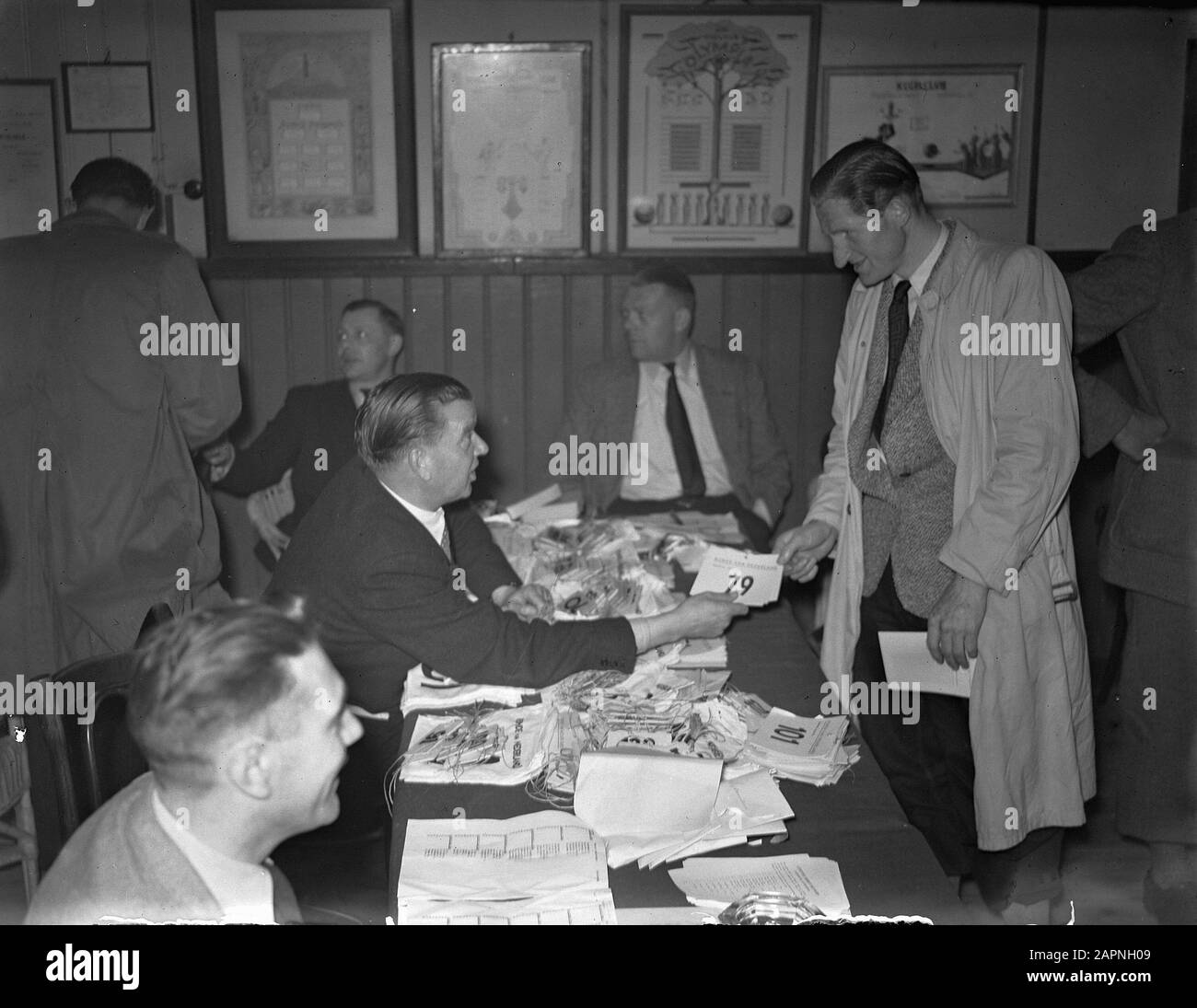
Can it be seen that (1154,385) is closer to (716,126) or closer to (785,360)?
(785,360)

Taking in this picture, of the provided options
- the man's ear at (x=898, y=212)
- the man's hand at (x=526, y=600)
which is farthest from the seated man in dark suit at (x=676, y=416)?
the man's ear at (x=898, y=212)

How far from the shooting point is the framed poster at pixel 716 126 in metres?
4.41

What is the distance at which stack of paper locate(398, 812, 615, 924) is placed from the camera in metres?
1.60

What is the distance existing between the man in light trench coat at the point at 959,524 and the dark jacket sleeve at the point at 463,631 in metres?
0.77

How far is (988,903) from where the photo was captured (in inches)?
117

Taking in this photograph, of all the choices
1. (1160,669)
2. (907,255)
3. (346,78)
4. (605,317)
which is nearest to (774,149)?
(605,317)

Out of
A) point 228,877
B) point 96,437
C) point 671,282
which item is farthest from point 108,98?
point 228,877

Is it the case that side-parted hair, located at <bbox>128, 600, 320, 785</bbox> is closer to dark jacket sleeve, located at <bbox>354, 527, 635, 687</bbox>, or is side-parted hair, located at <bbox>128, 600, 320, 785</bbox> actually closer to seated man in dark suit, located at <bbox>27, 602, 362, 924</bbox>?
seated man in dark suit, located at <bbox>27, 602, 362, 924</bbox>

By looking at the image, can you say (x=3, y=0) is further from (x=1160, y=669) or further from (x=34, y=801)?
(x=1160, y=669)

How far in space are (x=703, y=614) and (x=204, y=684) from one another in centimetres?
121

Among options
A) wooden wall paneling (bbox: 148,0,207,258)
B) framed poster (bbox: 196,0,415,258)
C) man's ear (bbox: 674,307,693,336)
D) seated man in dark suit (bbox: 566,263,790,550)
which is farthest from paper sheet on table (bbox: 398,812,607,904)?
wooden wall paneling (bbox: 148,0,207,258)

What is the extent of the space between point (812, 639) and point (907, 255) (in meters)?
2.16

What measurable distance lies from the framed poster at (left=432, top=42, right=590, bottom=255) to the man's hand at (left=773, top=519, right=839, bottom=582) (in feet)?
6.73
